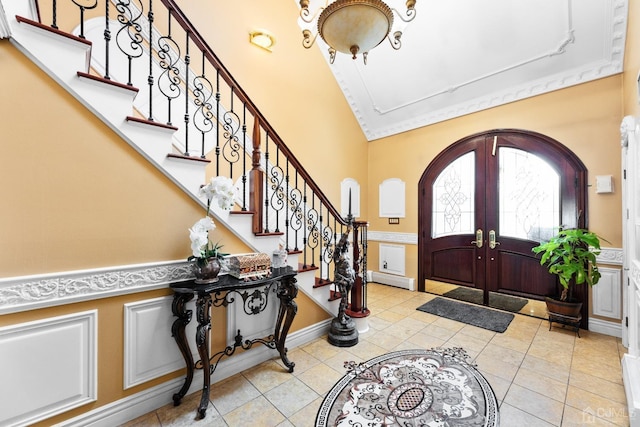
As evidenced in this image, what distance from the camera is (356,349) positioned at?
265cm

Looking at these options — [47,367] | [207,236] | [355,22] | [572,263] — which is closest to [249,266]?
[207,236]

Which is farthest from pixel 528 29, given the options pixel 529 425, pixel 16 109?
pixel 16 109

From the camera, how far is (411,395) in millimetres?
1958

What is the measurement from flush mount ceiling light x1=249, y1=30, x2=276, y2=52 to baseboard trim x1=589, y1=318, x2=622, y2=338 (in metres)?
5.40

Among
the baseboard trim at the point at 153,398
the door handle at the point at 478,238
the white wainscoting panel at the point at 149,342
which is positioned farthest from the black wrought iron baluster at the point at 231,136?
the door handle at the point at 478,238

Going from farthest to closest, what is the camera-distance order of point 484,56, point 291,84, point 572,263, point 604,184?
point 291,84
point 484,56
point 604,184
point 572,263

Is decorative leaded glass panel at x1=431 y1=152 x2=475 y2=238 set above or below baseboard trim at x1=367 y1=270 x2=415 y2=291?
above

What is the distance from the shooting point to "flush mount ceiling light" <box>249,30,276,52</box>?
3.61m

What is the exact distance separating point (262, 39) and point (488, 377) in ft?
15.2

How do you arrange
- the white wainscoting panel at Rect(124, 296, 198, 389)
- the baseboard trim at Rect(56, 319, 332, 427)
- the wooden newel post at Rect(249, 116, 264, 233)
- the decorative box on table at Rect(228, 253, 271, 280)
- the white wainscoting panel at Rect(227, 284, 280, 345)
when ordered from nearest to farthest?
the baseboard trim at Rect(56, 319, 332, 427)
the white wainscoting panel at Rect(124, 296, 198, 389)
the decorative box on table at Rect(228, 253, 271, 280)
the white wainscoting panel at Rect(227, 284, 280, 345)
the wooden newel post at Rect(249, 116, 264, 233)

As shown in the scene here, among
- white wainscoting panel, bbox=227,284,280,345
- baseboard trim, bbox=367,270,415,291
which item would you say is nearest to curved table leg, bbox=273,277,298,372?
white wainscoting panel, bbox=227,284,280,345

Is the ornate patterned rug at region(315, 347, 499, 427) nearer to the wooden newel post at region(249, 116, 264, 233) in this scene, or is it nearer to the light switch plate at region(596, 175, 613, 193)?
the wooden newel post at region(249, 116, 264, 233)

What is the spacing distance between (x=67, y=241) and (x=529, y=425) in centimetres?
305

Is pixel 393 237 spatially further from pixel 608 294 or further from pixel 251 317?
pixel 251 317
